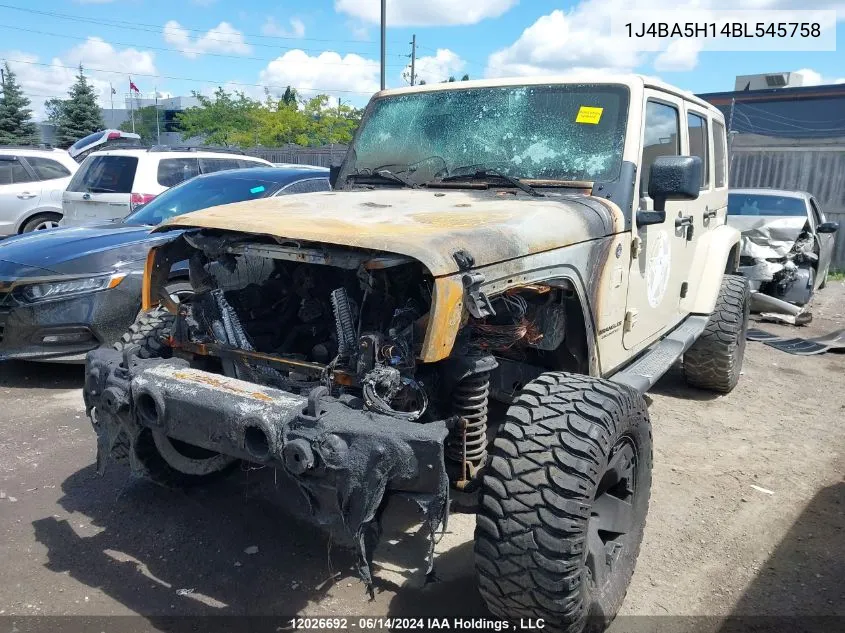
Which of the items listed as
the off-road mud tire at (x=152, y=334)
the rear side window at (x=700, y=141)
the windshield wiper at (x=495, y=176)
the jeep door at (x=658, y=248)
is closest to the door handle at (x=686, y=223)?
the jeep door at (x=658, y=248)

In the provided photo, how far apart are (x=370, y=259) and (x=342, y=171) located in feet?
6.68

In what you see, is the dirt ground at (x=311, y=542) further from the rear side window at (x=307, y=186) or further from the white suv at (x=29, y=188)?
the white suv at (x=29, y=188)

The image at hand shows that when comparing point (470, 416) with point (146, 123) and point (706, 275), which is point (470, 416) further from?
point (146, 123)

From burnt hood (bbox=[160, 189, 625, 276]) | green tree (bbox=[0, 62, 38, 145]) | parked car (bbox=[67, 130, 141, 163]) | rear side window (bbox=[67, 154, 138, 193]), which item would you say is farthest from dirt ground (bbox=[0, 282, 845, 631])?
green tree (bbox=[0, 62, 38, 145])

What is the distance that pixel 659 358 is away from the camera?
3.99 metres

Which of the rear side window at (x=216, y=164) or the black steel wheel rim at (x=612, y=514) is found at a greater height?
the rear side window at (x=216, y=164)

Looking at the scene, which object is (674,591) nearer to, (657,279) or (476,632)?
(476,632)

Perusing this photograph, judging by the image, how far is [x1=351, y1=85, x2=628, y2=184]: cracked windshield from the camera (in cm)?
361

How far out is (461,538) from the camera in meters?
3.48

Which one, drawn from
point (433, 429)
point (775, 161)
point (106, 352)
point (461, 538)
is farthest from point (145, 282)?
point (775, 161)

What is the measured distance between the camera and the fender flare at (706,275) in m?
4.84

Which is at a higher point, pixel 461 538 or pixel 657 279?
pixel 657 279

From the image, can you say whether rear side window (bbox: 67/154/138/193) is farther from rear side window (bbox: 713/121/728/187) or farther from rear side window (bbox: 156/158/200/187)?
rear side window (bbox: 713/121/728/187)

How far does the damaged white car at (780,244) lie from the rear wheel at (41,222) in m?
10.6
